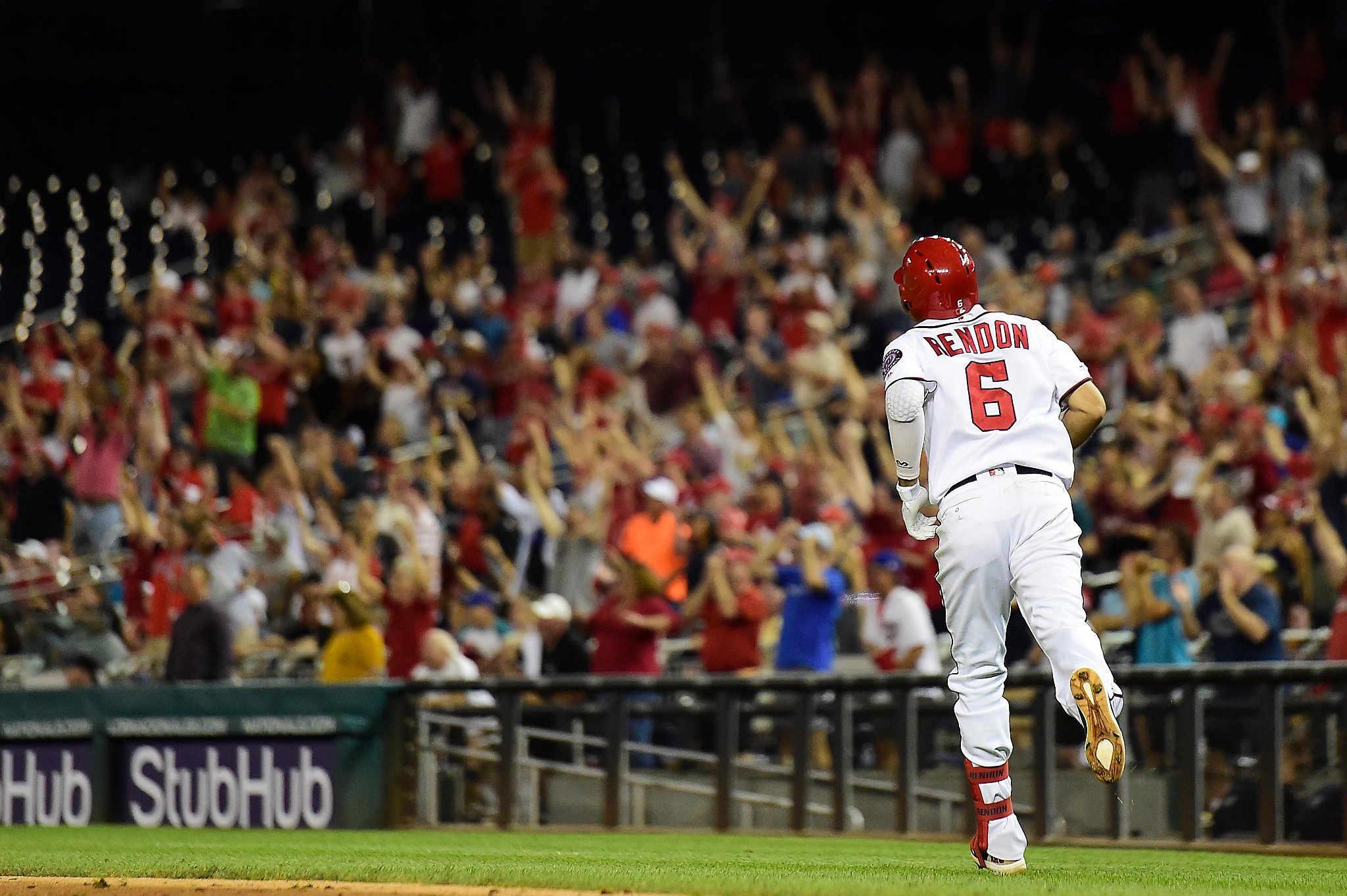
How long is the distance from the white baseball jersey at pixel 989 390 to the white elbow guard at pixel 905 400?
37 millimetres

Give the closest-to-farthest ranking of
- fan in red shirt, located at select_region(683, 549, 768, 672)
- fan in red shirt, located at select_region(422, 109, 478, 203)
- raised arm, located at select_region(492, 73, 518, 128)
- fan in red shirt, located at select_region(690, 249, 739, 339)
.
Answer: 1. fan in red shirt, located at select_region(683, 549, 768, 672)
2. fan in red shirt, located at select_region(690, 249, 739, 339)
3. raised arm, located at select_region(492, 73, 518, 128)
4. fan in red shirt, located at select_region(422, 109, 478, 203)

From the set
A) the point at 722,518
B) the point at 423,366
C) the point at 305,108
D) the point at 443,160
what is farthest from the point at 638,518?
the point at 305,108

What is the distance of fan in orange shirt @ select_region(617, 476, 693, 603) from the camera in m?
14.1

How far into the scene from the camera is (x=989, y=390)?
689 centimetres

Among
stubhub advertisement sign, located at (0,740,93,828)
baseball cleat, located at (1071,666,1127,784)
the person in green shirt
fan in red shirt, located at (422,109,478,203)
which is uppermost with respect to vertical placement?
fan in red shirt, located at (422,109,478,203)

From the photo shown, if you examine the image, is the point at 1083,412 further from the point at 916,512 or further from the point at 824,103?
the point at 824,103

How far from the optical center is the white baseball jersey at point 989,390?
6.86 meters

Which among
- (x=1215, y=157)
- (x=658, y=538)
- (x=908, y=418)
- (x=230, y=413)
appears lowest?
(x=658, y=538)

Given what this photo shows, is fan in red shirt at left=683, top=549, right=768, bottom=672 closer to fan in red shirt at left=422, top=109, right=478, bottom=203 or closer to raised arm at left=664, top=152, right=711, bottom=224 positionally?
raised arm at left=664, top=152, right=711, bottom=224

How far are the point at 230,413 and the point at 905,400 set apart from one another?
12.3 m

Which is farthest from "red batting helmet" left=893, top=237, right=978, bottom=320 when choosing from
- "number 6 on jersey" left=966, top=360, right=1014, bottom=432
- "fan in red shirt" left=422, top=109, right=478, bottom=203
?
"fan in red shirt" left=422, top=109, right=478, bottom=203

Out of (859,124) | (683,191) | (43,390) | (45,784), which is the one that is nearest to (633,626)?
(45,784)

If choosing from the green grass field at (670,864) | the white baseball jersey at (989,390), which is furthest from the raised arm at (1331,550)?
the white baseball jersey at (989,390)

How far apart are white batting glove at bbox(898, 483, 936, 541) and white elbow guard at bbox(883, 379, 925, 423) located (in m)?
0.29
